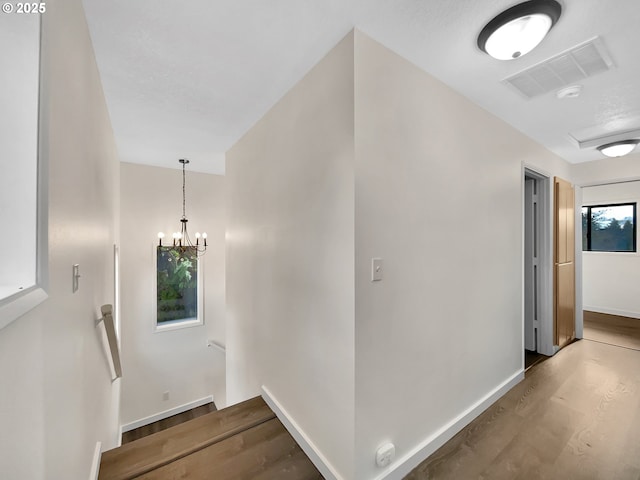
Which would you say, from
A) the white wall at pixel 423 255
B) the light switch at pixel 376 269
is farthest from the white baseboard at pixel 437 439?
the light switch at pixel 376 269

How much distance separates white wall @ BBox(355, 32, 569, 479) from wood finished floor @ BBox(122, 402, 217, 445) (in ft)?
12.8

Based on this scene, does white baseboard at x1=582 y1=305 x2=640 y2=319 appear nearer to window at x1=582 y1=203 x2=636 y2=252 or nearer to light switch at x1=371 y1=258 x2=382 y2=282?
window at x1=582 y1=203 x2=636 y2=252

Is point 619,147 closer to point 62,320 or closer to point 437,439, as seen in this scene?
point 437,439

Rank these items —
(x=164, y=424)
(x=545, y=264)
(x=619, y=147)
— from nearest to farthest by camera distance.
Answer: 1. (x=619, y=147)
2. (x=545, y=264)
3. (x=164, y=424)

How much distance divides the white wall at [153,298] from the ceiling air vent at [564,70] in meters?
4.19

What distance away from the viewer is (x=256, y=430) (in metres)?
1.99

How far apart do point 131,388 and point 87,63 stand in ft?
13.8

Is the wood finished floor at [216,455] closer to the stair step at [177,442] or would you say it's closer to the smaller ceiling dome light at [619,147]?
the stair step at [177,442]

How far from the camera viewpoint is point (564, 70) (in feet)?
5.88

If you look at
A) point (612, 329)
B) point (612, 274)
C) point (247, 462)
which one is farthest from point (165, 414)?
point (612, 274)

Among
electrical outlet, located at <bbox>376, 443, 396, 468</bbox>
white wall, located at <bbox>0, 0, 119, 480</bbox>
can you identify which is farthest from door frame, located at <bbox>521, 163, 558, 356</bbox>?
white wall, located at <bbox>0, 0, 119, 480</bbox>

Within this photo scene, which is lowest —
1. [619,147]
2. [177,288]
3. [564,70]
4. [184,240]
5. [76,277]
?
[177,288]

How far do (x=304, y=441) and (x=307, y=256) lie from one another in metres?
1.19

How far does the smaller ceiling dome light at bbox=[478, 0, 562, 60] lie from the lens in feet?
4.22
